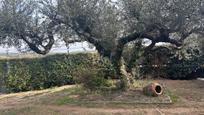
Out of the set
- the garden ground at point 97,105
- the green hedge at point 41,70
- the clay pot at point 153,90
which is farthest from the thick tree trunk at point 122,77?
the green hedge at point 41,70

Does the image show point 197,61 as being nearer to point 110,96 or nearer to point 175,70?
point 175,70

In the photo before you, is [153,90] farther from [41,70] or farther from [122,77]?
[41,70]

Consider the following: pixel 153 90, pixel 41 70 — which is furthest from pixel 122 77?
pixel 41 70

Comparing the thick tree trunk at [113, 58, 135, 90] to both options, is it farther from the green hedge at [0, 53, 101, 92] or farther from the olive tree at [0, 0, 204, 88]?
the green hedge at [0, 53, 101, 92]

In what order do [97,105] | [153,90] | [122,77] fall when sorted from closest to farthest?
[97,105] < [153,90] < [122,77]

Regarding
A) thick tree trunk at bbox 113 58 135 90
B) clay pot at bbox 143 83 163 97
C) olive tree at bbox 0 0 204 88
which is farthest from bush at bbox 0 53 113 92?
clay pot at bbox 143 83 163 97

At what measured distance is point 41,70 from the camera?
1778 cm

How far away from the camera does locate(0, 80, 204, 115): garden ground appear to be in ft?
37.3

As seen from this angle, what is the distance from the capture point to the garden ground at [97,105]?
37.3ft

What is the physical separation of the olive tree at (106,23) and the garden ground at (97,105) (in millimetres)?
1368

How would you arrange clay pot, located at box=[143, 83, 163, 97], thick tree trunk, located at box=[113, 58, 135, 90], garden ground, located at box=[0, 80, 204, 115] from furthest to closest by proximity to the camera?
thick tree trunk, located at box=[113, 58, 135, 90] → clay pot, located at box=[143, 83, 163, 97] → garden ground, located at box=[0, 80, 204, 115]

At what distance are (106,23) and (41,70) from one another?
6824 mm

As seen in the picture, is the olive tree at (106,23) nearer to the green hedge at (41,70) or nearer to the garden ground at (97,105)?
the garden ground at (97,105)

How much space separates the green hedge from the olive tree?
2.19 m
